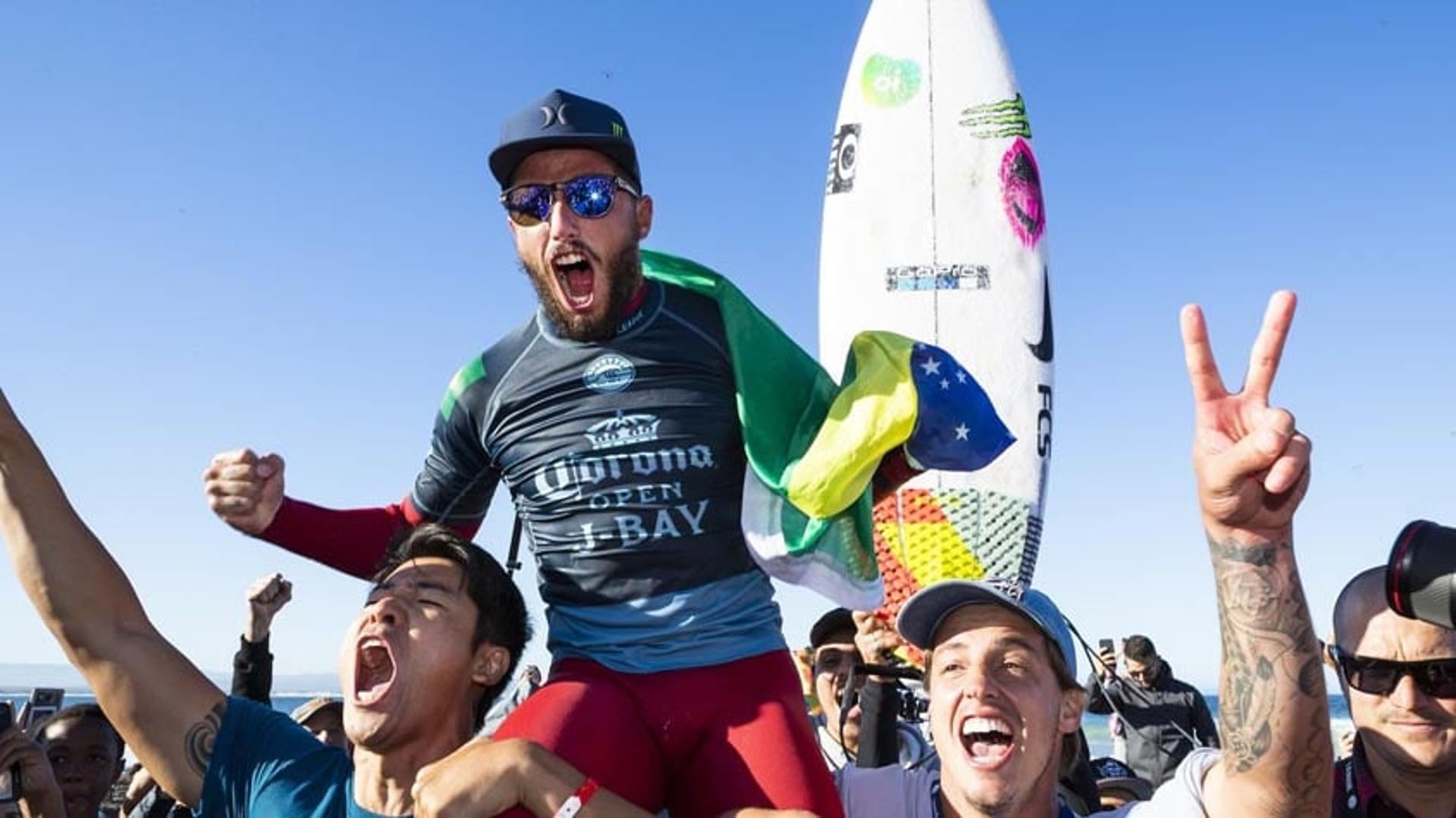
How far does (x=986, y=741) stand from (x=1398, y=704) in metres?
1.18

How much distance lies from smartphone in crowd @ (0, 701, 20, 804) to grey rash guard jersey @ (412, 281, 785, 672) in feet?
9.56

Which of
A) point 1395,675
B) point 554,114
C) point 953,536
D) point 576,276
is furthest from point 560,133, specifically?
point 953,536

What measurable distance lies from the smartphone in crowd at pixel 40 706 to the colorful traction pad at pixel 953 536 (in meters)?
6.59

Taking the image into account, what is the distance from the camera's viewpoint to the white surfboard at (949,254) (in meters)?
11.3

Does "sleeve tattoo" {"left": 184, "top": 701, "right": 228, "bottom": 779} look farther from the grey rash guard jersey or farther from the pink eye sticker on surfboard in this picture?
the pink eye sticker on surfboard

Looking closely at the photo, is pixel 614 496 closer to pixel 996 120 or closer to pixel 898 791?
pixel 898 791

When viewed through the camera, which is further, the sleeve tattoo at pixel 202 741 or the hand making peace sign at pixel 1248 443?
the sleeve tattoo at pixel 202 741

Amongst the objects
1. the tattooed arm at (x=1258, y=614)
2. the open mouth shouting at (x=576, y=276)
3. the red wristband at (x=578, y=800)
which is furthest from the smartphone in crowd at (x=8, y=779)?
the tattooed arm at (x=1258, y=614)

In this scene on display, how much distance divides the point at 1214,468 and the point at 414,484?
233 centimetres

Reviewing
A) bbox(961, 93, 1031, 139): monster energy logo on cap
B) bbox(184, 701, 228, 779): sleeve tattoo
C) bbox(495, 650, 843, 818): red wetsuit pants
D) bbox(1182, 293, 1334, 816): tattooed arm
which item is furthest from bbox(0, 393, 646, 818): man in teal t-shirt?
bbox(961, 93, 1031, 139): monster energy logo on cap

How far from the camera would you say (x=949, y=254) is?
1159 cm

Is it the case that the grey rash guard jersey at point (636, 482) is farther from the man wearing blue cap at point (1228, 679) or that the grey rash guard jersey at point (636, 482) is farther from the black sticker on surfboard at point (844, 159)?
the black sticker on surfboard at point (844, 159)

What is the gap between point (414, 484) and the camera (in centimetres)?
383

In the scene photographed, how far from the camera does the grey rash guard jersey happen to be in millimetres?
3287
